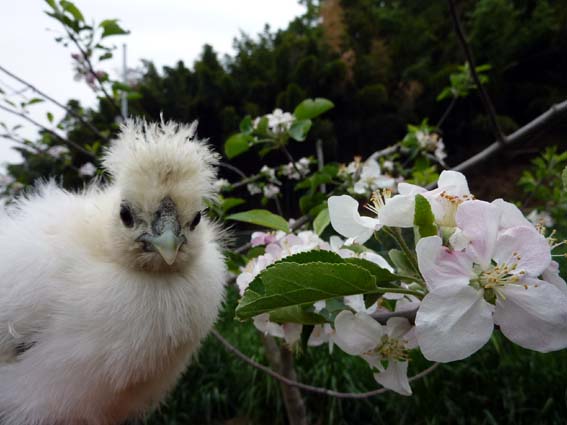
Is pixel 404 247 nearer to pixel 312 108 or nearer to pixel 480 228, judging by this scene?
pixel 480 228

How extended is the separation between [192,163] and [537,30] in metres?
4.92

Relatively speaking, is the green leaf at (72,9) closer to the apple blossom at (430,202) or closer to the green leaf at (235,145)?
the green leaf at (235,145)

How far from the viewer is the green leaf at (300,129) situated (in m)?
1.48

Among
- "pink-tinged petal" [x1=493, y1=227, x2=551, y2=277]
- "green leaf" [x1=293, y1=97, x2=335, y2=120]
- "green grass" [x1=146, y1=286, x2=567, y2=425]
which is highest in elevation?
"green leaf" [x1=293, y1=97, x2=335, y2=120]

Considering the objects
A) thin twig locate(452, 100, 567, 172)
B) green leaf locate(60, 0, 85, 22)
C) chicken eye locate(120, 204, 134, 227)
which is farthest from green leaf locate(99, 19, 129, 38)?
thin twig locate(452, 100, 567, 172)

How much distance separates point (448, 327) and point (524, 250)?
11 cm

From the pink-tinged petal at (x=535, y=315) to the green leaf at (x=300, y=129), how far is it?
44.8 inches

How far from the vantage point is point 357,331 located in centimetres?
55

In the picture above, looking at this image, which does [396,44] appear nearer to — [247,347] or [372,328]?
[247,347]

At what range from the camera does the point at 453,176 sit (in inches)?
19.8

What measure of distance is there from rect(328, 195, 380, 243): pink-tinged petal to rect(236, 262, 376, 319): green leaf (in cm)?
13

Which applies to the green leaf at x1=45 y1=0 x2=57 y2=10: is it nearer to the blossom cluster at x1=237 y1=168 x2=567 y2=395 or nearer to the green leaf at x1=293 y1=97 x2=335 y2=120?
the green leaf at x1=293 y1=97 x2=335 y2=120

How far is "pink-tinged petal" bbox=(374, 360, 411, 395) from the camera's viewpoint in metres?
0.59

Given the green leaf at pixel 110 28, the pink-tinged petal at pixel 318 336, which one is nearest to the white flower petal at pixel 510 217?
the pink-tinged petal at pixel 318 336
